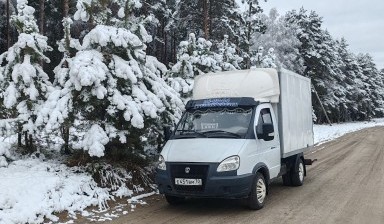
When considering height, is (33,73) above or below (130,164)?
above

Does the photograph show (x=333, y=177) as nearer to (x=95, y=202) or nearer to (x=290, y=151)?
(x=290, y=151)

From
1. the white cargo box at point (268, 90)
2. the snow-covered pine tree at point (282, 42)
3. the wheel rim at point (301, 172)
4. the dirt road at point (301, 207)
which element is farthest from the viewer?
the snow-covered pine tree at point (282, 42)

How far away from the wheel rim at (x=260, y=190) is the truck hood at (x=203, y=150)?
1030 mm

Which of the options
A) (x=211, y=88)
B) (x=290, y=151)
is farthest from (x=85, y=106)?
(x=290, y=151)

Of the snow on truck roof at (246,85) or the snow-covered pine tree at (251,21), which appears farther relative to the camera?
the snow-covered pine tree at (251,21)

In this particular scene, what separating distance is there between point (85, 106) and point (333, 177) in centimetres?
779

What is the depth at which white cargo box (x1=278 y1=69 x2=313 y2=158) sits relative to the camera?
10.2 m

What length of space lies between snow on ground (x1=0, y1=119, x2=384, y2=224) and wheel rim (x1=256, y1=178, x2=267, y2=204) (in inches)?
102

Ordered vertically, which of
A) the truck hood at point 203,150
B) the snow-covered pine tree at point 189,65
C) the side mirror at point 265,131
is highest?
the snow-covered pine tree at point 189,65

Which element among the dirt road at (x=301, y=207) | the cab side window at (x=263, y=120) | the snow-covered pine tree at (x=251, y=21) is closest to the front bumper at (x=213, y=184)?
the dirt road at (x=301, y=207)

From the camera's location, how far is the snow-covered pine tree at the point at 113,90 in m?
9.15

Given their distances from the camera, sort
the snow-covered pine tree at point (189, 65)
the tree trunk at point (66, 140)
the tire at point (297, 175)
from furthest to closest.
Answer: the snow-covered pine tree at point (189, 65) → the tire at point (297, 175) → the tree trunk at point (66, 140)

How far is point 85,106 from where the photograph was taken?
9586mm

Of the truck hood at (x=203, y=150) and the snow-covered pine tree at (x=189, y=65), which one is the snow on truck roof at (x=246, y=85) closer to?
the truck hood at (x=203, y=150)
